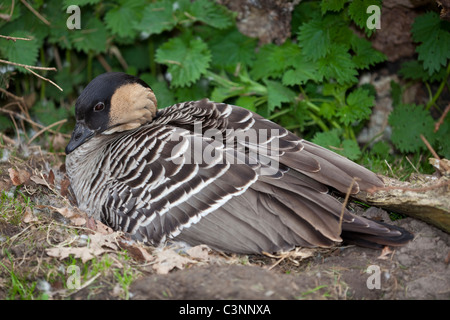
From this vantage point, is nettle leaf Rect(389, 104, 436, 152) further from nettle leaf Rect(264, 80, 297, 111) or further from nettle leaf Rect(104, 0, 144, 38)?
nettle leaf Rect(104, 0, 144, 38)

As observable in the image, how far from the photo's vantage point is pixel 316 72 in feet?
20.7

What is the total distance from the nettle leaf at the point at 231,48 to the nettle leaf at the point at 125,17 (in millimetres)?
1048

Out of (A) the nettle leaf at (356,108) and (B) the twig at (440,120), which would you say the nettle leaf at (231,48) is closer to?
(A) the nettle leaf at (356,108)

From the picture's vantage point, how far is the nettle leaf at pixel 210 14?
21.3ft

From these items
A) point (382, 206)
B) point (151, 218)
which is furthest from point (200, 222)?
point (382, 206)

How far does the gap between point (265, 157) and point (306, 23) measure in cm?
262

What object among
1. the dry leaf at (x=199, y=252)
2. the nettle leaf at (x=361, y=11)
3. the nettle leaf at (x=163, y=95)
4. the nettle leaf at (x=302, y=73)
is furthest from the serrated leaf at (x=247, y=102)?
the dry leaf at (x=199, y=252)

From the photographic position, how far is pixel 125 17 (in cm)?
684

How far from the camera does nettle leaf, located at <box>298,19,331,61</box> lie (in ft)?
20.5

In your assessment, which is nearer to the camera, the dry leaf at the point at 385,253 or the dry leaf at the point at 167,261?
the dry leaf at the point at 167,261

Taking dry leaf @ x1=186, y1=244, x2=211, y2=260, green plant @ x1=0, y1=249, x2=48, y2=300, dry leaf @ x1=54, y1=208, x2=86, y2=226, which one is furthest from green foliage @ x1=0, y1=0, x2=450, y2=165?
green plant @ x1=0, y1=249, x2=48, y2=300

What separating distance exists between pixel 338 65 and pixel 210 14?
1.77m

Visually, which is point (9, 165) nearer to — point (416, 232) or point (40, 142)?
point (40, 142)

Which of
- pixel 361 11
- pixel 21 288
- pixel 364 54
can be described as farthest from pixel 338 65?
pixel 21 288
